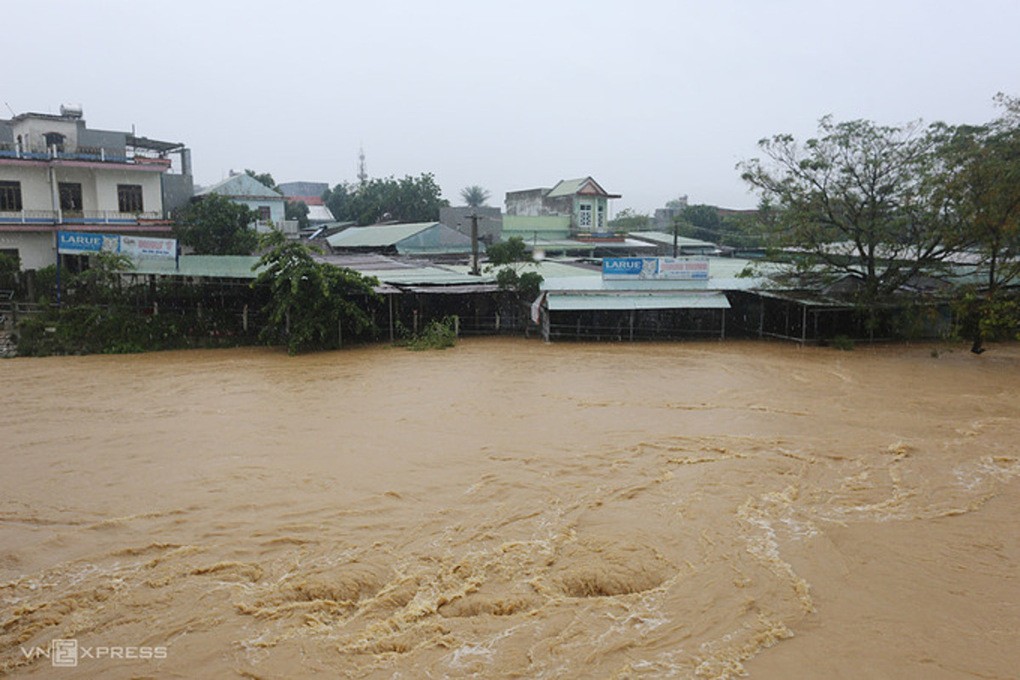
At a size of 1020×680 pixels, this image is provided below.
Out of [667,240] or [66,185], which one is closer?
[66,185]

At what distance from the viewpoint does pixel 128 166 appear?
25.2 meters

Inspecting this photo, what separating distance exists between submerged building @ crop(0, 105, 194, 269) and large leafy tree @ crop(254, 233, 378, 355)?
32.1ft

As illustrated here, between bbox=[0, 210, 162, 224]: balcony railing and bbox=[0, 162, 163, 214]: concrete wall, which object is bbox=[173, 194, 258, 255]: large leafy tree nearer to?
bbox=[0, 162, 163, 214]: concrete wall

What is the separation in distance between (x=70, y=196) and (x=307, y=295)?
12.4 meters

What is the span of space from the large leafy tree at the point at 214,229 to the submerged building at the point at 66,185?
0.81 meters

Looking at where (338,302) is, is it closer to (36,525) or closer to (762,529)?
(36,525)

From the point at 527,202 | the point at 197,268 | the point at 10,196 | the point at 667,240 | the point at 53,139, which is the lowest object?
the point at 197,268

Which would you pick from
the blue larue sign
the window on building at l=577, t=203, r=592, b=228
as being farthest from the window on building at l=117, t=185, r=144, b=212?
the window on building at l=577, t=203, r=592, b=228

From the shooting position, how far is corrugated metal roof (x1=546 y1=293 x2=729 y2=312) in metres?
19.6

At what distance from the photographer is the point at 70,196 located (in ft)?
81.7

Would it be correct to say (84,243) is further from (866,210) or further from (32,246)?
(866,210)

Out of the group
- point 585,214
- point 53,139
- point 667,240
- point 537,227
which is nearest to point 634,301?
point 537,227

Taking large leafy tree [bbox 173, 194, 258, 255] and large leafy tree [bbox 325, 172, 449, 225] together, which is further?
large leafy tree [bbox 325, 172, 449, 225]

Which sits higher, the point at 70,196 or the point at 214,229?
the point at 70,196
